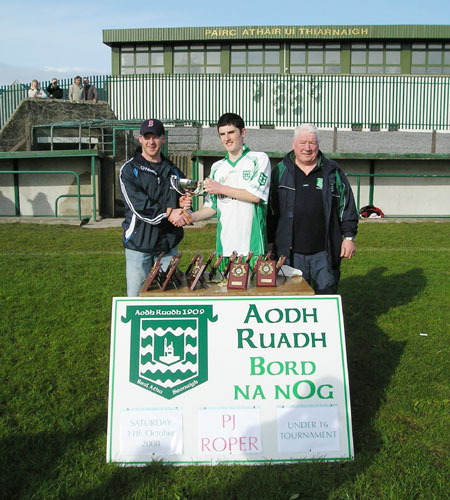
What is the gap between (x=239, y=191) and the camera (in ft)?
13.3

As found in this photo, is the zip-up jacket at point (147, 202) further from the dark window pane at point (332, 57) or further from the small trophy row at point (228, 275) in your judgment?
the dark window pane at point (332, 57)

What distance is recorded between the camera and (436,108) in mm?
21438

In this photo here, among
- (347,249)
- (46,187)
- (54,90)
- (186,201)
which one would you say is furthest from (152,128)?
(54,90)

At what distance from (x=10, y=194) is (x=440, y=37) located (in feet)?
70.9

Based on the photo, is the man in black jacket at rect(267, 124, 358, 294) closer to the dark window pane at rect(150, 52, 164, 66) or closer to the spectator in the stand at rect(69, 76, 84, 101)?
the spectator in the stand at rect(69, 76, 84, 101)

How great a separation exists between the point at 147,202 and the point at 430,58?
90.2 ft

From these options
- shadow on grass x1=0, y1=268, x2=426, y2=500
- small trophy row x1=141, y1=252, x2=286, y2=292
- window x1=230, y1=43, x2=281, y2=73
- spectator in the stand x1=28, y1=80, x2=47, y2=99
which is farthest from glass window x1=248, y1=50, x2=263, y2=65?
shadow on grass x1=0, y1=268, x2=426, y2=500

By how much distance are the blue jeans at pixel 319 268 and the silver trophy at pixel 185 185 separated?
1027mm

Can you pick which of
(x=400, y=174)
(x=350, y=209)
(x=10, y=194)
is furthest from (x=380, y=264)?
(x=10, y=194)

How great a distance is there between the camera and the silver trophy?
4242 mm

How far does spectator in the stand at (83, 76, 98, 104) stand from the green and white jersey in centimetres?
1863

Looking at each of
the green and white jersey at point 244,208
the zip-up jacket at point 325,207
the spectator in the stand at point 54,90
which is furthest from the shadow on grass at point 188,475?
the spectator in the stand at point 54,90

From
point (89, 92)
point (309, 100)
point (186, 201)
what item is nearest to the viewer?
point (186, 201)

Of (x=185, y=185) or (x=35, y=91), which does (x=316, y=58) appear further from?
(x=185, y=185)
